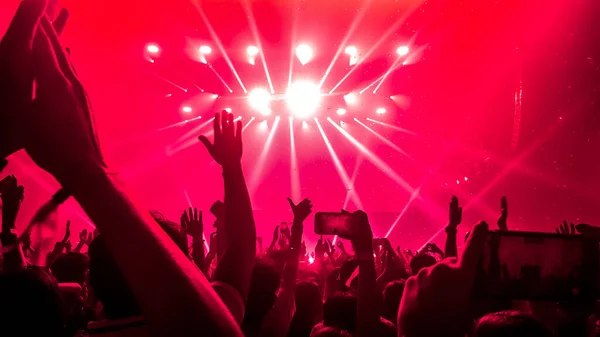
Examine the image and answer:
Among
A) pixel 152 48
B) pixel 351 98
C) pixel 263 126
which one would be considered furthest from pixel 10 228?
pixel 263 126

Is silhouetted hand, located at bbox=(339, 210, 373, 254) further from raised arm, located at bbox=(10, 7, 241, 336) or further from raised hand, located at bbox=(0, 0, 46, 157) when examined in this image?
raised hand, located at bbox=(0, 0, 46, 157)

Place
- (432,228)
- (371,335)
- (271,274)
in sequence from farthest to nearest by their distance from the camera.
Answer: (432,228), (271,274), (371,335)

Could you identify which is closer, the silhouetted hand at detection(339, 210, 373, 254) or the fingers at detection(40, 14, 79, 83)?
the fingers at detection(40, 14, 79, 83)

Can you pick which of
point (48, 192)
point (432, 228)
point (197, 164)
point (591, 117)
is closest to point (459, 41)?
point (591, 117)

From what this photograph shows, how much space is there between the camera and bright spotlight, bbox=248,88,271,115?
12242 millimetres

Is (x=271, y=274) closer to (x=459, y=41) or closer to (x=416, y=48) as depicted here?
(x=459, y=41)

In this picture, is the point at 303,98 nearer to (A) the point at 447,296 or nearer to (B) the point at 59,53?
(A) the point at 447,296

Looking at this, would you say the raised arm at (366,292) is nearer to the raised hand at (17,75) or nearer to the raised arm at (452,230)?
the raised arm at (452,230)

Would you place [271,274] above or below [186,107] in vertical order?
below

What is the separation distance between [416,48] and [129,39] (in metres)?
6.26

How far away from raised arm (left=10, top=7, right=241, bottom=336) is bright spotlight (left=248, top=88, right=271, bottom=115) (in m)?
11.6

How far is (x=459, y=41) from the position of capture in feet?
28.5

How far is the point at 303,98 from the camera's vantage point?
12430 millimetres

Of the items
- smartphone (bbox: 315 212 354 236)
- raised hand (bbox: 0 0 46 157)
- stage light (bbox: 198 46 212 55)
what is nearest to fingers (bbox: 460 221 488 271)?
smartphone (bbox: 315 212 354 236)
